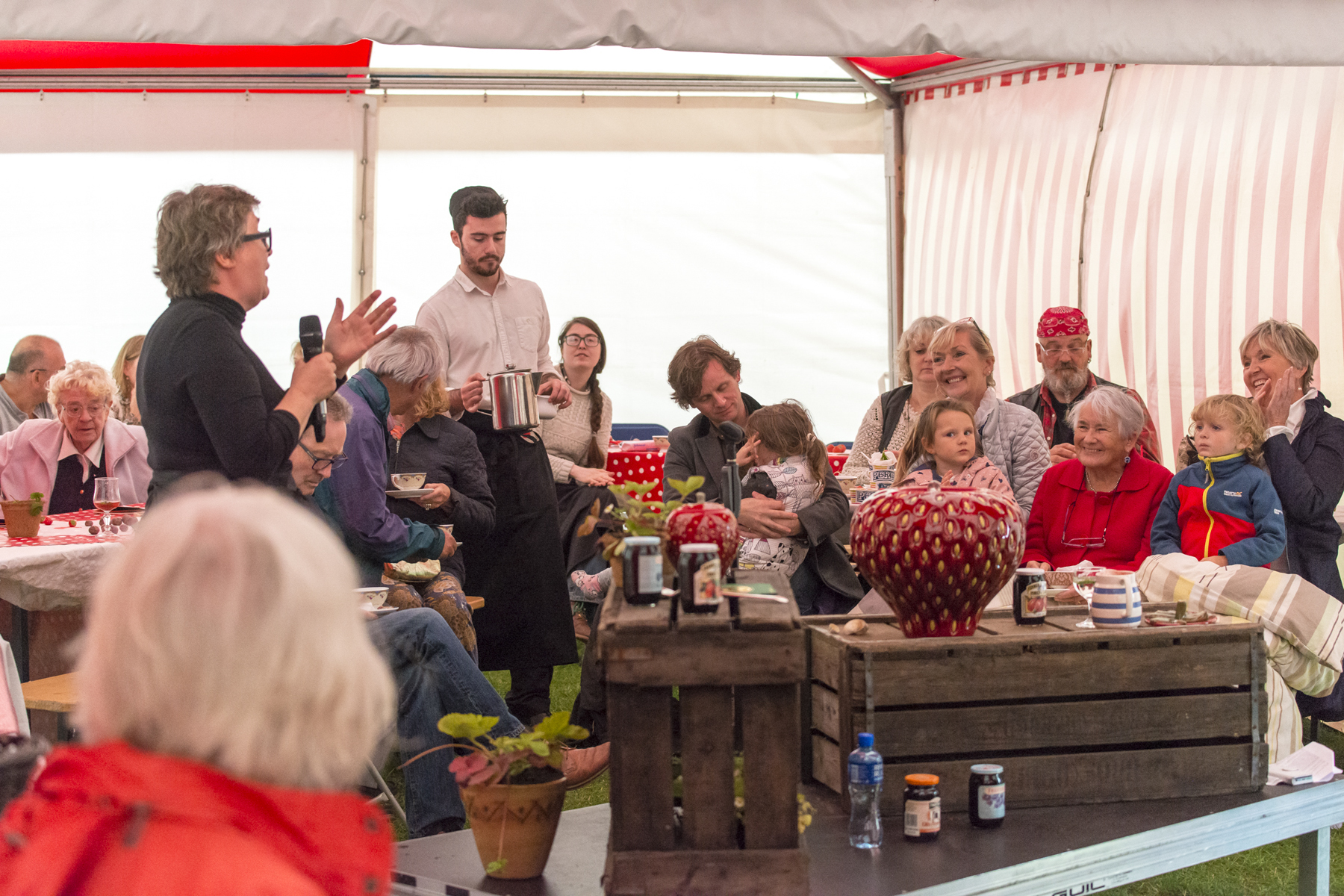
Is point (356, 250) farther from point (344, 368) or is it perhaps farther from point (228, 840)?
point (228, 840)

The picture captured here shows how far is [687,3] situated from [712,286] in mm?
4933

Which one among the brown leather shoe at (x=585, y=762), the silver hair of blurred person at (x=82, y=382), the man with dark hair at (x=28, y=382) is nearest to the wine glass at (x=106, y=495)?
the silver hair of blurred person at (x=82, y=382)

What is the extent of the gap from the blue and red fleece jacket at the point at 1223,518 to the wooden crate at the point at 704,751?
2.41m

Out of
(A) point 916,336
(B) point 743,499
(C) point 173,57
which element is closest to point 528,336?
(B) point 743,499

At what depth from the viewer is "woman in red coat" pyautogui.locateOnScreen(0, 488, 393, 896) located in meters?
1.03

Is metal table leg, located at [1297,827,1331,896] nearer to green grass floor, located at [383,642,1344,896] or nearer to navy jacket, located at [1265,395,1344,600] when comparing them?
green grass floor, located at [383,642,1344,896]

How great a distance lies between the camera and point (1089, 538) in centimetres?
375

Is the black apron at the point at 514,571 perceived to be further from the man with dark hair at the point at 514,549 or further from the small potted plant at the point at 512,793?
the small potted plant at the point at 512,793

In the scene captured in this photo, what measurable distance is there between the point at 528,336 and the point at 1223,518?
245 cm

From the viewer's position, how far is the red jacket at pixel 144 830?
3.37ft

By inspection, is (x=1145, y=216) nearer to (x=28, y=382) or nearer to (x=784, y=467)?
(x=784, y=467)

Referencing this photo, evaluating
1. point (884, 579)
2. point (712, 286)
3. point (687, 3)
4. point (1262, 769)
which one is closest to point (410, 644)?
point (884, 579)

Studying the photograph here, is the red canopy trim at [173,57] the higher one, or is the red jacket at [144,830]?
the red canopy trim at [173,57]

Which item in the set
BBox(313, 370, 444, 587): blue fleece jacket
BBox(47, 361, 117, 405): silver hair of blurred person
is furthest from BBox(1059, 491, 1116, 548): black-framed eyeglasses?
BBox(47, 361, 117, 405): silver hair of blurred person
